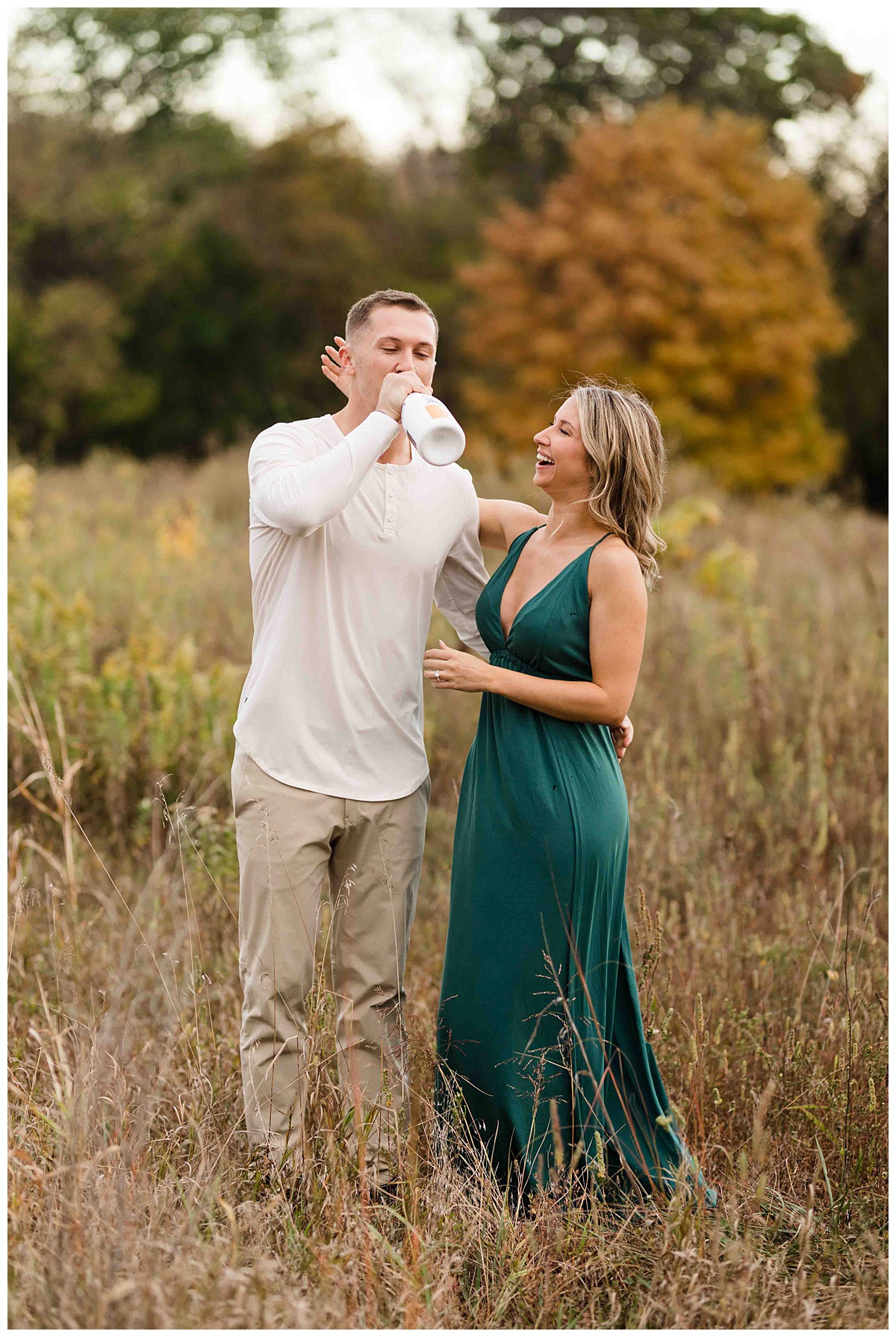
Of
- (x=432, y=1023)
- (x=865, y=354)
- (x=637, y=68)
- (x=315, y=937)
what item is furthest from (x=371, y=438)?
(x=637, y=68)

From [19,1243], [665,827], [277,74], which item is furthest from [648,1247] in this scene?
[277,74]

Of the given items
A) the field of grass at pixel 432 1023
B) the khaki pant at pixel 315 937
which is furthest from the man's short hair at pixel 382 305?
the field of grass at pixel 432 1023

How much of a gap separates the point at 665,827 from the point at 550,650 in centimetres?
174

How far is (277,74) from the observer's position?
76.3 ft

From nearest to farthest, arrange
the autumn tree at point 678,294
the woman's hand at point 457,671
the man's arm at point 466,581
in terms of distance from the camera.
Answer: the woman's hand at point 457,671
the man's arm at point 466,581
the autumn tree at point 678,294

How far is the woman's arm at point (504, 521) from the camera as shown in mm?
2914

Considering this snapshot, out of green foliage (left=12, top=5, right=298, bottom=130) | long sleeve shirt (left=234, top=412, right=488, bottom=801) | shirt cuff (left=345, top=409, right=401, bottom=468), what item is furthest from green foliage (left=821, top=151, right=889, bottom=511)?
shirt cuff (left=345, top=409, right=401, bottom=468)

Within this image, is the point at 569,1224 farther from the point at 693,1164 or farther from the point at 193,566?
the point at 193,566

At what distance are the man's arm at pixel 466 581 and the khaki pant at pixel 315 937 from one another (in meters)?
0.52

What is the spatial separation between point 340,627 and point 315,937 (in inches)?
28.5

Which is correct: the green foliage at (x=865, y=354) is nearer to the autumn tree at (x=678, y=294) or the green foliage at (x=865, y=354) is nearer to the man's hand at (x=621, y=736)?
the autumn tree at (x=678, y=294)

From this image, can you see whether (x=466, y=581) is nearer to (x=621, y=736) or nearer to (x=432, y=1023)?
(x=621, y=736)

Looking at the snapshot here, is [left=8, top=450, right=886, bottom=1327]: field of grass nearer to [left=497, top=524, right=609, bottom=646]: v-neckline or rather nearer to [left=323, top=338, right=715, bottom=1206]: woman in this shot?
[left=323, top=338, right=715, bottom=1206]: woman

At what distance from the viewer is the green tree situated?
22078 millimetres
